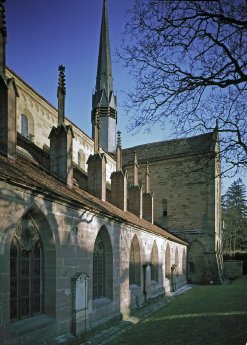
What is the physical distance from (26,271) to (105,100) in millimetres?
26191

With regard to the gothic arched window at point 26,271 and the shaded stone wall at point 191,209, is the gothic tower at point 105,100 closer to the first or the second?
the shaded stone wall at point 191,209

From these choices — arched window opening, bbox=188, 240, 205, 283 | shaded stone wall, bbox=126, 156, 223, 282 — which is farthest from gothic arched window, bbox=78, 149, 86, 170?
arched window opening, bbox=188, 240, 205, 283

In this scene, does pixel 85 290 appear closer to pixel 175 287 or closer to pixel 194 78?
pixel 194 78

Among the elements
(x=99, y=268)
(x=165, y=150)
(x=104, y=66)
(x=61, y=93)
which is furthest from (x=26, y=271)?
(x=104, y=66)

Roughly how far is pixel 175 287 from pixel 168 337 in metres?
13.8

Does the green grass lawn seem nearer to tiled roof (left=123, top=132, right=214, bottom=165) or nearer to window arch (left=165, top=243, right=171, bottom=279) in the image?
window arch (left=165, top=243, right=171, bottom=279)

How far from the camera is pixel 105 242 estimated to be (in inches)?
457

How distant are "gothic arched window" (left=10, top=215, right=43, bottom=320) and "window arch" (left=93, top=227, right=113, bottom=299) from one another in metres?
3.21

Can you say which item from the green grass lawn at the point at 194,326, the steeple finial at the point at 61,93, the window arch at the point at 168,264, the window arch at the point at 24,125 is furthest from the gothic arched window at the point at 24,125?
the window arch at the point at 168,264

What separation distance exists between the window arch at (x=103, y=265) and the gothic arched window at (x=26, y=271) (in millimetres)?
3207

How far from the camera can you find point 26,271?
7395 mm

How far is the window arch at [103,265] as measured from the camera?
11.0 meters

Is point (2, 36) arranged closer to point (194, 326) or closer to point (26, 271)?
point (26, 271)

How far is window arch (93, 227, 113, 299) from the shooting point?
10984 millimetres
